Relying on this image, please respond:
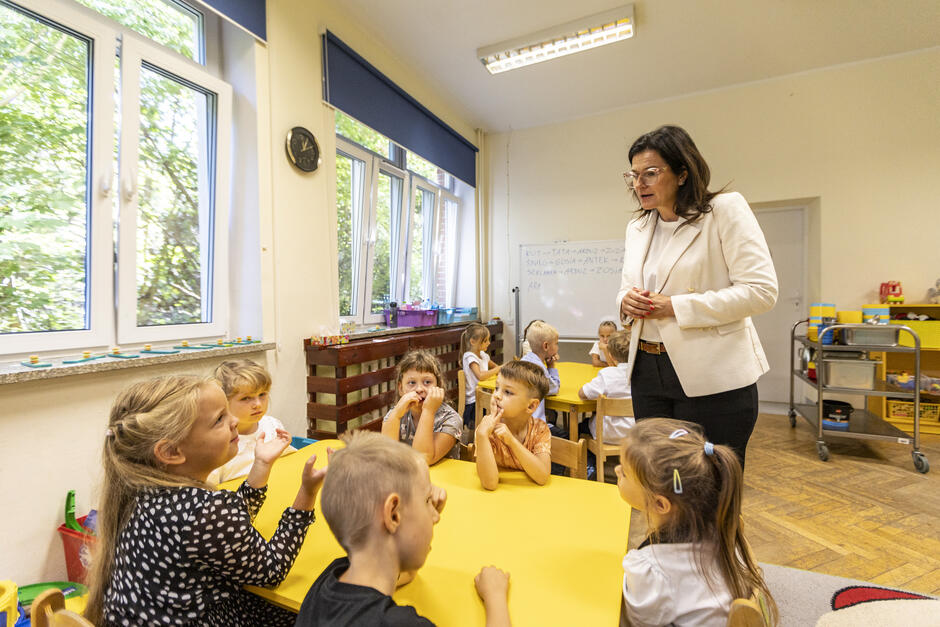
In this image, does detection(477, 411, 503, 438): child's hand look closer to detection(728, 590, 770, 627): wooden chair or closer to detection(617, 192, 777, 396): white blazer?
detection(617, 192, 777, 396): white blazer

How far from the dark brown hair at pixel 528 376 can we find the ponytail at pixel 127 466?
0.96 metres

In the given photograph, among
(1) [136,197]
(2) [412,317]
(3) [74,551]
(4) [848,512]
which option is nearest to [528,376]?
(3) [74,551]

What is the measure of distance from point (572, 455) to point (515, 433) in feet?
0.64

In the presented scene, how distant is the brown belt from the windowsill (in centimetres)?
180

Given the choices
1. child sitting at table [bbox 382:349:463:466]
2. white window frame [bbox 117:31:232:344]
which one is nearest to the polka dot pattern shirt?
child sitting at table [bbox 382:349:463:466]

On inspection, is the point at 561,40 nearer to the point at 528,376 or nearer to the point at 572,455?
the point at 528,376

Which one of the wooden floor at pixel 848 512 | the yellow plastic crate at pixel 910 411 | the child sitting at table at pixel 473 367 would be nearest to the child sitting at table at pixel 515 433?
the wooden floor at pixel 848 512

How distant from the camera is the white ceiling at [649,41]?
2953mm

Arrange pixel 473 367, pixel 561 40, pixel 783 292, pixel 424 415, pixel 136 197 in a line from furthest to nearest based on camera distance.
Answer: pixel 783 292
pixel 561 40
pixel 473 367
pixel 136 197
pixel 424 415

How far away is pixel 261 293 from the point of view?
2.36m

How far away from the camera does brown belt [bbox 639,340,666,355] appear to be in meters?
1.33

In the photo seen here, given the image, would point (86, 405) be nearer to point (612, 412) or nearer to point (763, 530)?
point (612, 412)

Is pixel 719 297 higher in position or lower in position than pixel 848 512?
higher

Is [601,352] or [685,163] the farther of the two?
[601,352]
